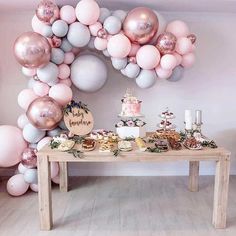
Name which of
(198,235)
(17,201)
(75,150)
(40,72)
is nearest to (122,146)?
(75,150)

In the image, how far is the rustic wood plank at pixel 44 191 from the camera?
7.74 ft

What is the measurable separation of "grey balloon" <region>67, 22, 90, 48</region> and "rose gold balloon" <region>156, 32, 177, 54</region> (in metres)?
0.72

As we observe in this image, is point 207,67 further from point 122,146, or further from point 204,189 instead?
point 122,146

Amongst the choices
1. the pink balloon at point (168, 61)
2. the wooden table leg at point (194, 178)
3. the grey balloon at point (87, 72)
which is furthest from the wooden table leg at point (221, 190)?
the grey balloon at point (87, 72)

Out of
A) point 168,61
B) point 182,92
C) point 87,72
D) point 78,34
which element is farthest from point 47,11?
point 182,92

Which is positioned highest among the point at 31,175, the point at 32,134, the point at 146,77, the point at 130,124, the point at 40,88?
the point at 146,77

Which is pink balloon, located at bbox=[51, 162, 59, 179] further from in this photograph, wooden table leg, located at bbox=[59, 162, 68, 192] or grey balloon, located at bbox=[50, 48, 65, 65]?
grey balloon, located at bbox=[50, 48, 65, 65]

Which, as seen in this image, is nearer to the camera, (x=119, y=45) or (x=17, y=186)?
(x=119, y=45)

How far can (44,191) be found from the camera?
2371mm

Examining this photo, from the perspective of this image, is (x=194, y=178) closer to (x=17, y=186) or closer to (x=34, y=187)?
(x=34, y=187)

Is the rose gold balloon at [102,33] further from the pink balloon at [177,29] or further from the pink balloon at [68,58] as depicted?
the pink balloon at [177,29]

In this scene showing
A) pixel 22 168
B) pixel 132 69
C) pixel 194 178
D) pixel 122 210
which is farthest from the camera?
pixel 194 178

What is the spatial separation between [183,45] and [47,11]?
1.37m

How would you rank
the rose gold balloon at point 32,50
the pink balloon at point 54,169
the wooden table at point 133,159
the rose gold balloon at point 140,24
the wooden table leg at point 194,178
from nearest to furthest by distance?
the wooden table at point 133,159
the rose gold balloon at point 32,50
the rose gold balloon at point 140,24
the pink balloon at point 54,169
the wooden table leg at point 194,178
